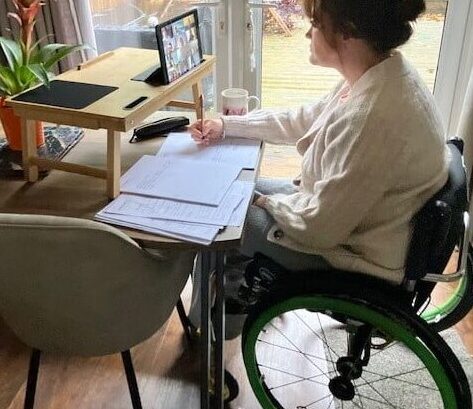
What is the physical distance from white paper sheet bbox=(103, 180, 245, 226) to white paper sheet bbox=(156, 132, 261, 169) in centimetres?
19

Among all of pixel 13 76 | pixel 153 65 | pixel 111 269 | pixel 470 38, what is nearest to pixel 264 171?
pixel 470 38

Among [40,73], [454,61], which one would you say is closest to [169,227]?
[40,73]

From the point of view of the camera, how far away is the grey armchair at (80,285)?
108 cm

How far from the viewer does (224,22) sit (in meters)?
2.48

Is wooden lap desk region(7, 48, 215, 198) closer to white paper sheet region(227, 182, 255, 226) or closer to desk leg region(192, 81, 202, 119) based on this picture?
desk leg region(192, 81, 202, 119)

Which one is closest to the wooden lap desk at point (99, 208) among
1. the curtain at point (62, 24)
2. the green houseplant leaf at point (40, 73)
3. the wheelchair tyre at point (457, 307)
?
the green houseplant leaf at point (40, 73)

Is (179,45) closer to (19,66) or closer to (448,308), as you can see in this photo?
(19,66)

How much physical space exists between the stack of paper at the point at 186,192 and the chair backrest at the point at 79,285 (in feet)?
0.32

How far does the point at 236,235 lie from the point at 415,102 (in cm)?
46

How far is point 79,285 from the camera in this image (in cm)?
117

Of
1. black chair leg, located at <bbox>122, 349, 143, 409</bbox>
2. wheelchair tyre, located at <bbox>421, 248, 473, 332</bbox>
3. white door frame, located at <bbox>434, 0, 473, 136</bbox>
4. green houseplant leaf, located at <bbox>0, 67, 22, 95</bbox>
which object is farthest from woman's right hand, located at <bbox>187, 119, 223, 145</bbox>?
white door frame, located at <bbox>434, 0, 473, 136</bbox>

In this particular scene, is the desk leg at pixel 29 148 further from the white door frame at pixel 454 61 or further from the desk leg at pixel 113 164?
the white door frame at pixel 454 61

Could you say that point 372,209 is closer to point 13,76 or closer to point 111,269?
point 111,269

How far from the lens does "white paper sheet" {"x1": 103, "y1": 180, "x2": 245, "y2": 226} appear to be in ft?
4.07
